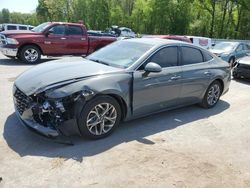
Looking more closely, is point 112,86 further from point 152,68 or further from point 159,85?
point 159,85

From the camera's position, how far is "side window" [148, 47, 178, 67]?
17.9ft

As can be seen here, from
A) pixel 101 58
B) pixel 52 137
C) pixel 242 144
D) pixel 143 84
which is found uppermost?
pixel 101 58

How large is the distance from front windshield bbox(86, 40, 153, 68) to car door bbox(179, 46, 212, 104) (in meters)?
0.94

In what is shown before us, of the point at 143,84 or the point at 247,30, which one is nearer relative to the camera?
the point at 143,84

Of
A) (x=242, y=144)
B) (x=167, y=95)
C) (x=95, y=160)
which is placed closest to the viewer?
(x=95, y=160)

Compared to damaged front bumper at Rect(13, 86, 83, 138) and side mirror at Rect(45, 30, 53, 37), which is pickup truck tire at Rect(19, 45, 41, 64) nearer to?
side mirror at Rect(45, 30, 53, 37)

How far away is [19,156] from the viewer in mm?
4000

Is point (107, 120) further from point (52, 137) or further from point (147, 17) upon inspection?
point (147, 17)

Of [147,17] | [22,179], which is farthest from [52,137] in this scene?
[147,17]

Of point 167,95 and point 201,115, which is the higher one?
point 167,95

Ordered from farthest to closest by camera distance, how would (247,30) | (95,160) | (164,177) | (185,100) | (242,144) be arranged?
(247,30) → (185,100) → (242,144) → (95,160) → (164,177)

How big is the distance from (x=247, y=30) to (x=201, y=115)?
47.4 m

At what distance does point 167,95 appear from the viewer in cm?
560

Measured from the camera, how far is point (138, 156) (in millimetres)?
4250
